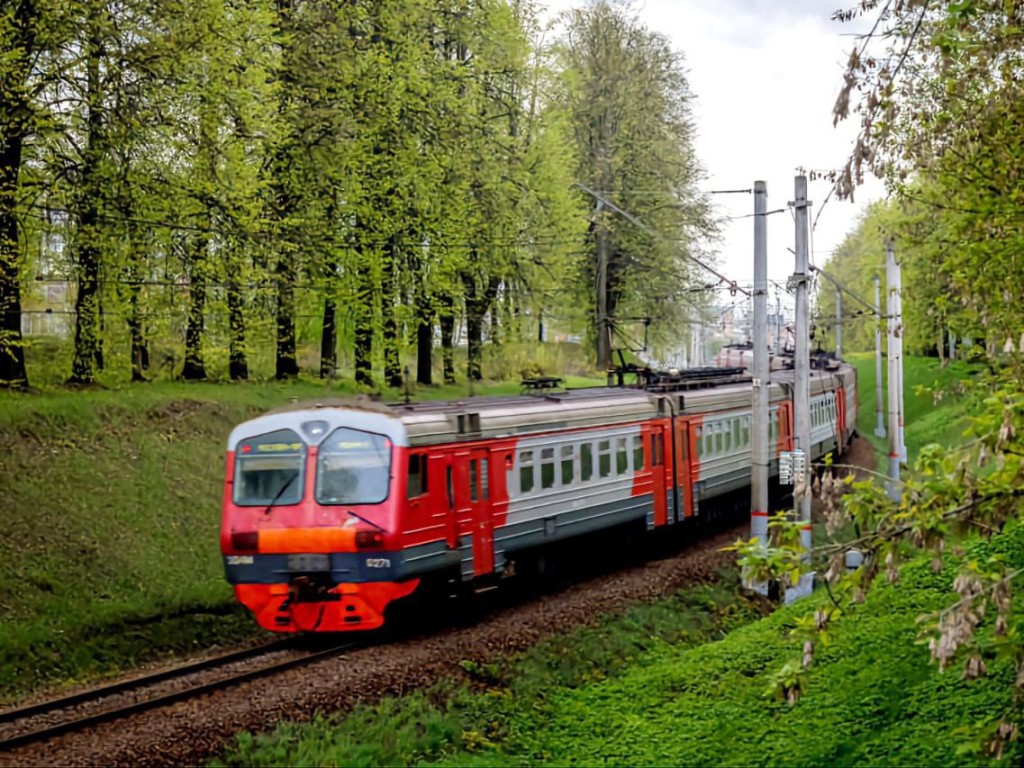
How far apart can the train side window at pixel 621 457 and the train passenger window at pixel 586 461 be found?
2.87 ft

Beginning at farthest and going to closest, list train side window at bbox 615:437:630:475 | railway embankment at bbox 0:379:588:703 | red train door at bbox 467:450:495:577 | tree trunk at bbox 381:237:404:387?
tree trunk at bbox 381:237:404:387, train side window at bbox 615:437:630:475, red train door at bbox 467:450:495:577, railway embankment at bbox 0:379:588:703

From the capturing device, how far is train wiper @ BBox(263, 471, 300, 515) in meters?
13.1

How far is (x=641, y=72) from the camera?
135ft

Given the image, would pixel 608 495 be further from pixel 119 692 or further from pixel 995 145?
pixel 995 145

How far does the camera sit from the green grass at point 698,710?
9.58m

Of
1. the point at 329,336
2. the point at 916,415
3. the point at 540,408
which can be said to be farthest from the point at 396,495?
the point at 916,415

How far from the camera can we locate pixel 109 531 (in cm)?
1697

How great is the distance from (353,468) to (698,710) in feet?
15.6

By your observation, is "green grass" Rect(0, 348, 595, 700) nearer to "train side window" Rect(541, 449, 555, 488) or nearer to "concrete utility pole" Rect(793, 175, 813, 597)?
"train side window" Rect(541, 449, 555, 488)

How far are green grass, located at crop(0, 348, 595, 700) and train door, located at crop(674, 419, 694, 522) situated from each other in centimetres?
831

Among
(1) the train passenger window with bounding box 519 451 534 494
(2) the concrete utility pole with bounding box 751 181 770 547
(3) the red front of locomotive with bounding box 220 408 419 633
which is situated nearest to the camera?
(3) the red front of locomotive with bounding box 220 408 419 633

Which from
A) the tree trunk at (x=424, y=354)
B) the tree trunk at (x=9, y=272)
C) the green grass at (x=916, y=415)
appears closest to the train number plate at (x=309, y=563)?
the tree trunk at (x=9, y=272)

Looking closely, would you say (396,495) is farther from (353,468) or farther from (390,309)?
(390,309)

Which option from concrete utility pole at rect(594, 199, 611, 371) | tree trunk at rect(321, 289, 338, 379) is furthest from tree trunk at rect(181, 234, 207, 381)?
concrete utility pole at rect(594, 199, 611, 371)
